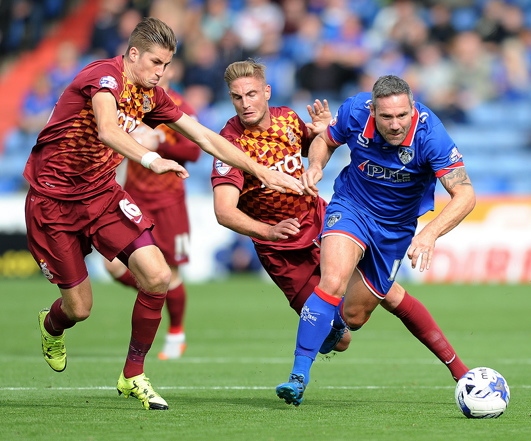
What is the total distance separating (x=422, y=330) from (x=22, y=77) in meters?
20.2

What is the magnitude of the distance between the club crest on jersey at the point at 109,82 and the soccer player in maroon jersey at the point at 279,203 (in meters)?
1.14

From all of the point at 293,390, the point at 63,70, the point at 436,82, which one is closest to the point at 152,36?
the point at 293,390

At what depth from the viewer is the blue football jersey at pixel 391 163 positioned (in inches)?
293

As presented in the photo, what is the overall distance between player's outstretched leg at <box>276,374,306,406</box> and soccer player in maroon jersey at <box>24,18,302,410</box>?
84 centimetres

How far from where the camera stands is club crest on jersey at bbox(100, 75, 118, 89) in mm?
7082

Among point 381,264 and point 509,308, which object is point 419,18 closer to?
point 509,308

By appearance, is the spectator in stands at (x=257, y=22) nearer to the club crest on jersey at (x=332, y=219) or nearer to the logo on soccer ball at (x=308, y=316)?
the club crest on jersey at (x=332, y=219)

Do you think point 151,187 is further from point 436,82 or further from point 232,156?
point 436,82

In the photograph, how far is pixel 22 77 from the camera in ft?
86.8

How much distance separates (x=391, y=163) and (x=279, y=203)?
3.63 feet

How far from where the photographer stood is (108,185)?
25.6ft

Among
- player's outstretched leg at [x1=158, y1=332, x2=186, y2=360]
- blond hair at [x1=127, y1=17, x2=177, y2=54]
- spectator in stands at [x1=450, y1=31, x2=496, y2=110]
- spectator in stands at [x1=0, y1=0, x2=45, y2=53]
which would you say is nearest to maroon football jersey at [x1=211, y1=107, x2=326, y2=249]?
blond hair at [x1=127, y1=17, x2=177, y2=54]

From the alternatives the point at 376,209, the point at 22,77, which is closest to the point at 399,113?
the point at 376,209

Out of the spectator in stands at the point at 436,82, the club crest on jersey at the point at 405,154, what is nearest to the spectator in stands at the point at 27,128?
the spectator in stands at the point at 436,82
